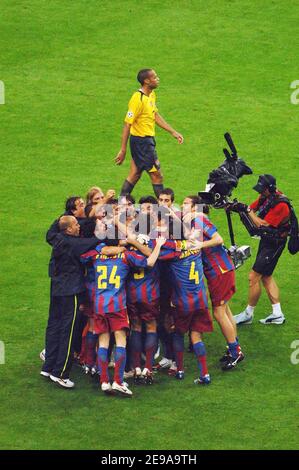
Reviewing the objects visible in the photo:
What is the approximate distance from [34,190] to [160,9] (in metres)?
6.91

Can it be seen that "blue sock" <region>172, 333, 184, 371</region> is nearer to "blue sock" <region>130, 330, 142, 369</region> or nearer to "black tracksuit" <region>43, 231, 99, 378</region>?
"blue sock" <region>130, 330, 142, 369</region>

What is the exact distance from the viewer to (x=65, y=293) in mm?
13227

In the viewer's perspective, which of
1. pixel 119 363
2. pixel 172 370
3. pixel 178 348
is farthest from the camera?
pixel 172 370

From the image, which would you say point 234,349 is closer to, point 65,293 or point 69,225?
point 65,293

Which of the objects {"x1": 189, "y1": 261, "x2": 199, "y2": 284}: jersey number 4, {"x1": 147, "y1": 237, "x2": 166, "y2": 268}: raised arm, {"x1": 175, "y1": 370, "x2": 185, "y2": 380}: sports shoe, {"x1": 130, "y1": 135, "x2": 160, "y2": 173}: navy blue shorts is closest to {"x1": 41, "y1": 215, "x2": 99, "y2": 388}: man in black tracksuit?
{"x1": 147, "y1": 237, "x2": 166, "y2": 268}: raised arm

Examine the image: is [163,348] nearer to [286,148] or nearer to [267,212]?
[267,212]

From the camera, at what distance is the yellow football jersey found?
16594mm

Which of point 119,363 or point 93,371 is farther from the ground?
point 119,363

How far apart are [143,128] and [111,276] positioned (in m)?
4.11

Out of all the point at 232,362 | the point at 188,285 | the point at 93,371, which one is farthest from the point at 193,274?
the point at 93,371

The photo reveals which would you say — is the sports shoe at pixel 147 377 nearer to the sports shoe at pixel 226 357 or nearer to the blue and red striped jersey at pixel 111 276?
the blue and red striped jersey at pixel 111 276

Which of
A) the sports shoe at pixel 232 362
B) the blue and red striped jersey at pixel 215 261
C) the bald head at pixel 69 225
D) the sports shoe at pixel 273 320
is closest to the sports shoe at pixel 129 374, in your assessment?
the sports shoe at pixel 232 362

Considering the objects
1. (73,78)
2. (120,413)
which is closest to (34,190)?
(73,78)

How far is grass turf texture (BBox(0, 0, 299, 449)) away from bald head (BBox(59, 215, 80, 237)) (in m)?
1.60
